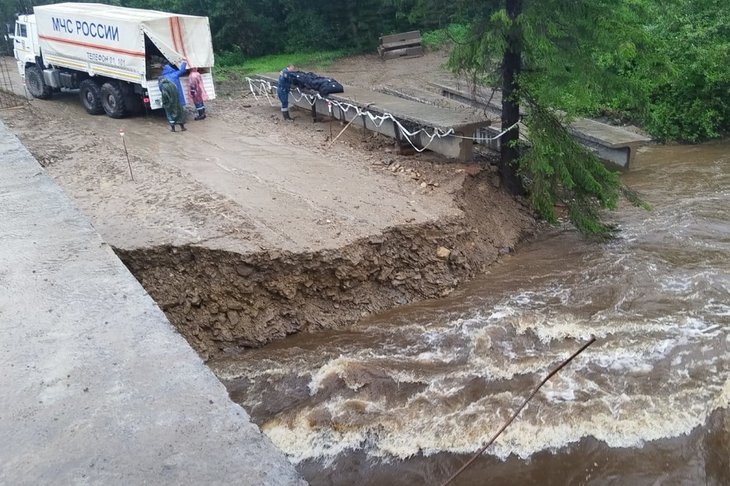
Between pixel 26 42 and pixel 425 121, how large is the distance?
1355 cm

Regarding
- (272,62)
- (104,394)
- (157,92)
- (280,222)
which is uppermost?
(157,92)

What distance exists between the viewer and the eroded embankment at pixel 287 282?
812 cm

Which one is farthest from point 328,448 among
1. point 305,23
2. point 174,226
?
point 305,23

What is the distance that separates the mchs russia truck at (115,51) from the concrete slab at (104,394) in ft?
34.6

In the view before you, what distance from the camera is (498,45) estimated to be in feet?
32.0

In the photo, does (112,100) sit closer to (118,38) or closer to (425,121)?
(118,38)

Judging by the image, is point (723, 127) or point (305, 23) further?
point (305, 23)

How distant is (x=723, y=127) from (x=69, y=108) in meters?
17.9

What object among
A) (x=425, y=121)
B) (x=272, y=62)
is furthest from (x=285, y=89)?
(x=272, y=62)

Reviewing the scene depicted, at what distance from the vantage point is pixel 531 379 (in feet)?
23.2

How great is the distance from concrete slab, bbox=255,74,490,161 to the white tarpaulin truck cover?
154 inches

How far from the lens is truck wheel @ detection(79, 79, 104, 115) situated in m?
16.6

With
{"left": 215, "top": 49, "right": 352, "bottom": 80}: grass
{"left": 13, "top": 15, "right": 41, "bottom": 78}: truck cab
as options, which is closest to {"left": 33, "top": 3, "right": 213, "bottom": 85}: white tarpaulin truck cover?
{"left": 13, "top": 15, "right": 41, "bottom": 78}: truck cab

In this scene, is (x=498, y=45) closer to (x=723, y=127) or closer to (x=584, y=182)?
(x=584, y=182)
